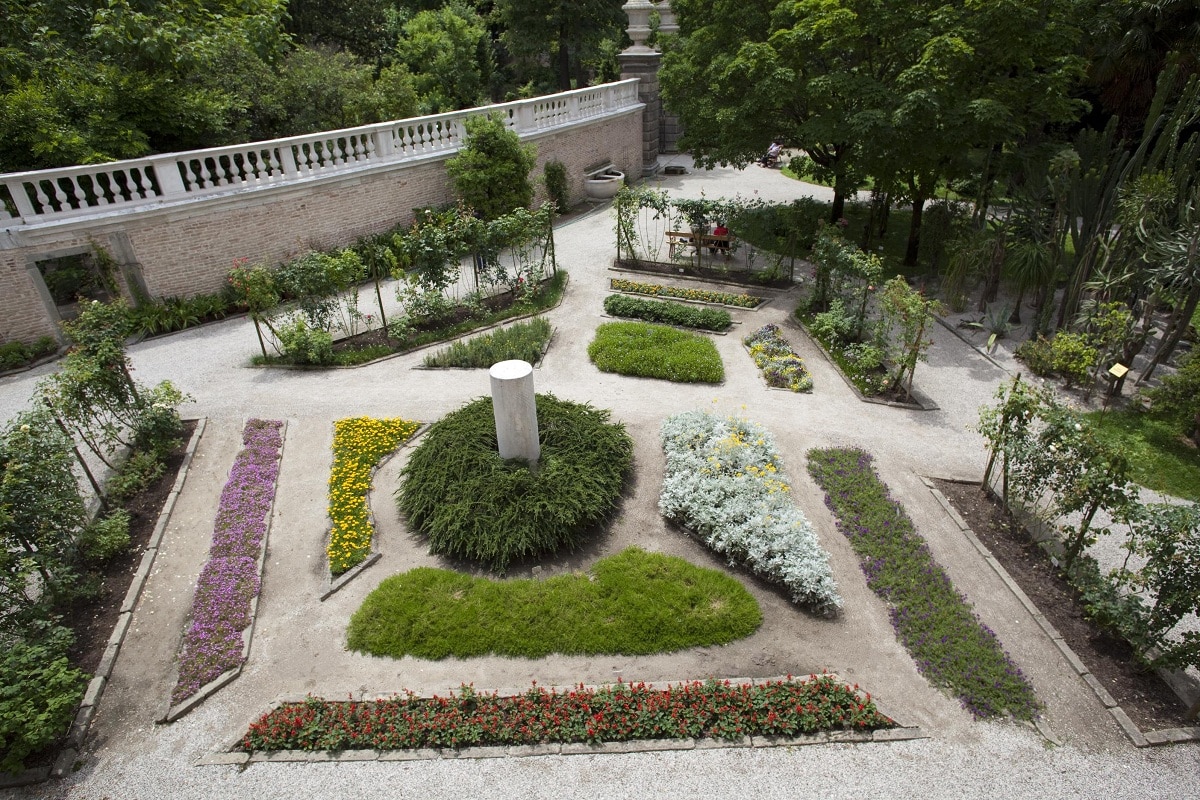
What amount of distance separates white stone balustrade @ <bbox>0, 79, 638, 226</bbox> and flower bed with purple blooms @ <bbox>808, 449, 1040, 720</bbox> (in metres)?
14.1

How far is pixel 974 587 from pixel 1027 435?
227 cm

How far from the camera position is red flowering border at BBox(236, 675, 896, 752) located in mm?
7129

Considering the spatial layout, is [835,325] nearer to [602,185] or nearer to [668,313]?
[668,313]

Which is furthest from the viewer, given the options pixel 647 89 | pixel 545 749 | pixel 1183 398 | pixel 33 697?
pixel 647 89

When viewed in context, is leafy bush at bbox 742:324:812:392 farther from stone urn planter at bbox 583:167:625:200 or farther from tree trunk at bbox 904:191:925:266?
stone urn planter at bbox 583:167:625:200

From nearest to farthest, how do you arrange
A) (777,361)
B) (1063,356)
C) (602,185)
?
(1063,356)
(777,361)
(602,185)

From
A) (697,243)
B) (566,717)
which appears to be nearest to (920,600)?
(566,717)

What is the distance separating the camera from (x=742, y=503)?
959cm

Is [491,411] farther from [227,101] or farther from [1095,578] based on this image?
[227,101]

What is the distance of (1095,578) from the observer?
27.3ft

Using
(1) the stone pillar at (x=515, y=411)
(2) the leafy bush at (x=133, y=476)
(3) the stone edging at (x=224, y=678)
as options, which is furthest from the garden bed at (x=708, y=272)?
(3) the stone edging at (x=224, y=678)

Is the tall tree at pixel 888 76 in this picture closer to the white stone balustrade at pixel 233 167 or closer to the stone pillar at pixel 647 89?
the white stone balustrade at pixel 233 167

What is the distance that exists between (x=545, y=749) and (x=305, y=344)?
32.1ft

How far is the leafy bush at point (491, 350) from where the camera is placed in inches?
552
